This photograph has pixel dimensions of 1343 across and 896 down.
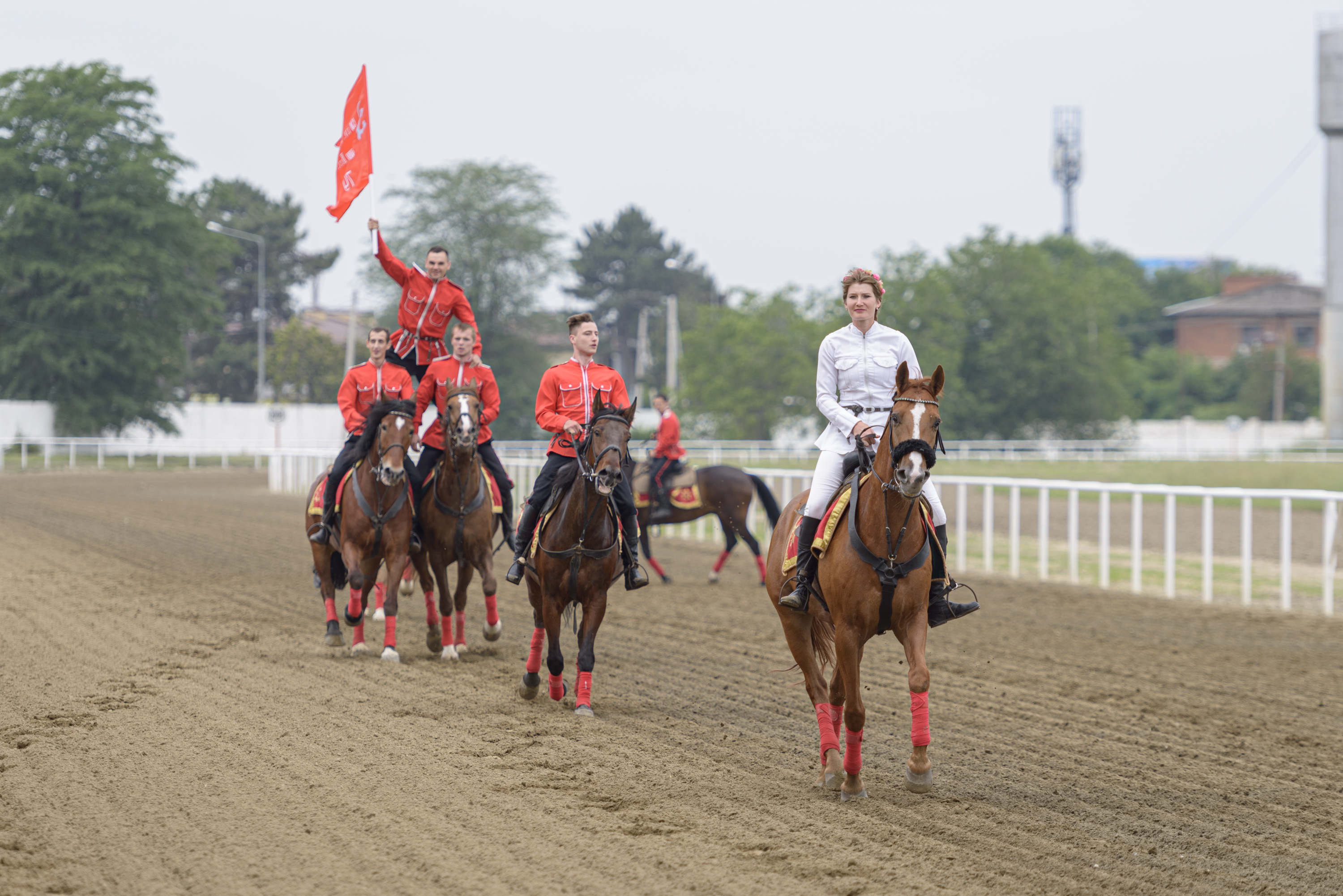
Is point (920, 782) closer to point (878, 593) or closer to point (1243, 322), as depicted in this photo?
point (878, 593)

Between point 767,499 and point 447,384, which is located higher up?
point 447,384

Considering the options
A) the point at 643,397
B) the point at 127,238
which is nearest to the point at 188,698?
the point at 127,238

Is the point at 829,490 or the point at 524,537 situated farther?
the point at 524,537

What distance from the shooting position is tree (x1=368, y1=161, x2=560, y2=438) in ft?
191

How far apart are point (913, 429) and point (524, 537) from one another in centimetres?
316

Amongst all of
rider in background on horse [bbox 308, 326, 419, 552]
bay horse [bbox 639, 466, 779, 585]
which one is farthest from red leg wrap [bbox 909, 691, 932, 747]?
bay horse [bbox 639, 466, 779, 585]

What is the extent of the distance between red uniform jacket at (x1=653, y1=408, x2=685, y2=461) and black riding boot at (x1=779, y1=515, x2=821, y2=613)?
8.75 metres

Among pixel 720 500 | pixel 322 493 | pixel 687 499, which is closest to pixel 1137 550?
pixel 720 500

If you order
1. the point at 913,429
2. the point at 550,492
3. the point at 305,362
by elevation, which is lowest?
the point at 550,492

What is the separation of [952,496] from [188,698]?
20.0 meters

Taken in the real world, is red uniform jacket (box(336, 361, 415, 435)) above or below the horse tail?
above

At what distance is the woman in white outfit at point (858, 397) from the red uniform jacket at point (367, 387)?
14.7 ft

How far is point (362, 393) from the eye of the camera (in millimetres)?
9711

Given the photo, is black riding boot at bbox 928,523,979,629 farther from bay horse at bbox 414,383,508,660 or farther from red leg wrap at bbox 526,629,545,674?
bay horse at bbox 414,383,508,660
